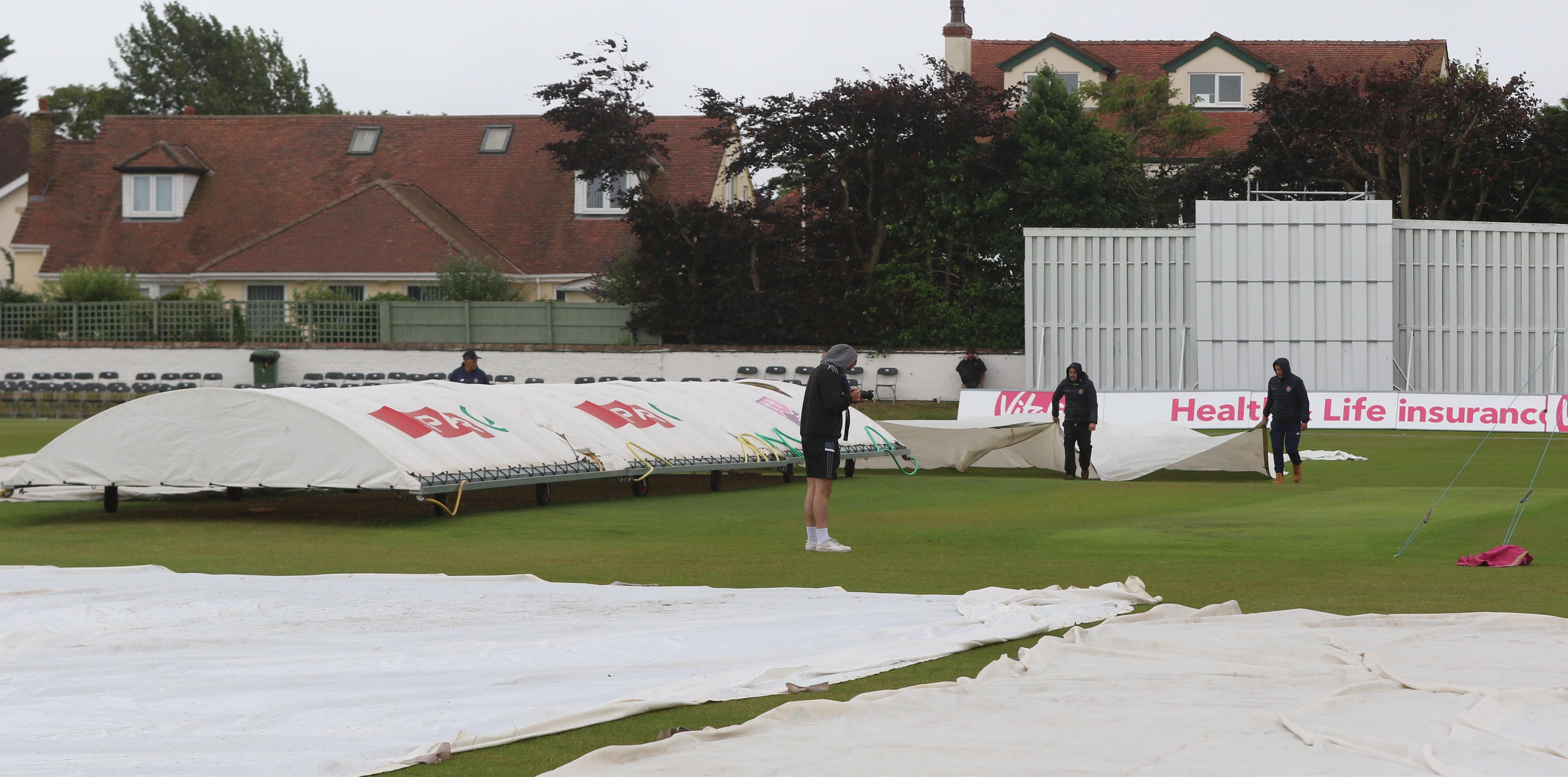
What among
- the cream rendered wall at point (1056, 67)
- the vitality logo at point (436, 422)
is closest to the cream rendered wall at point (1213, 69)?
the cream rendered wall at point (1056, 67)

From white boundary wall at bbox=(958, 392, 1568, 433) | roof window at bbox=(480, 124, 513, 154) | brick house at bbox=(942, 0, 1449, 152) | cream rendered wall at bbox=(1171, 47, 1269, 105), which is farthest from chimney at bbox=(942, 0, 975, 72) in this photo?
white boundary wall at bbox=(958, 392, 1568, 433)

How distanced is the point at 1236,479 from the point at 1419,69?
24757 millimetres

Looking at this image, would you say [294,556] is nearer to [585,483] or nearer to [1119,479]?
[585,483]

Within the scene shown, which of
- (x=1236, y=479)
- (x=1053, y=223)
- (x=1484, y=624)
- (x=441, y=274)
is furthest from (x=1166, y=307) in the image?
(x=1484, y=624)

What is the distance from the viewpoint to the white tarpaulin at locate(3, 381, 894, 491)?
16.2m

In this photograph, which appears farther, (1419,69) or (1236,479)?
(1419,69)

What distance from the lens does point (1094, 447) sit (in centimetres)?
2327

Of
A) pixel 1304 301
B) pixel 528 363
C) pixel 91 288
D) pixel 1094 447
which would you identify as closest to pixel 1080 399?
pixel 1094 447

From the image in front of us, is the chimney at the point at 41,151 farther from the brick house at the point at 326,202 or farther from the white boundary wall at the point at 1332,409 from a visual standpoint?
the white boundary wall at the point at 1332,409

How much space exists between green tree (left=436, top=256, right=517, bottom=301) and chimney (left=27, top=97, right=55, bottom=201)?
17067 mm

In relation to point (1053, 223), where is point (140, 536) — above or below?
below

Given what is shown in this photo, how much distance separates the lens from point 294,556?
13.5 meters

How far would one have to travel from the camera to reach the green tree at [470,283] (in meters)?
43.8

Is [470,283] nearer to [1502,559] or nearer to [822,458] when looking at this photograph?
[822,458]
